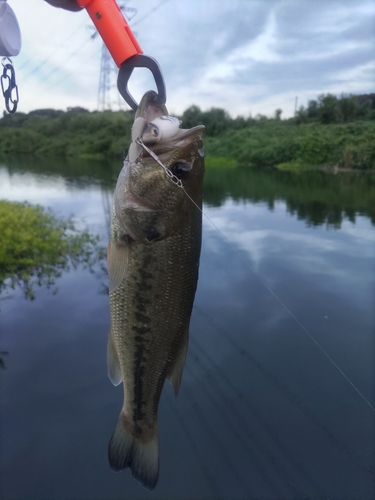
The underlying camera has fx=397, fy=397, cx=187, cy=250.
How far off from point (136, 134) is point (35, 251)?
638 cm

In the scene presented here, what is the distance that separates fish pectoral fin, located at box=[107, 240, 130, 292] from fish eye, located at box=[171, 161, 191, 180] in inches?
12.7

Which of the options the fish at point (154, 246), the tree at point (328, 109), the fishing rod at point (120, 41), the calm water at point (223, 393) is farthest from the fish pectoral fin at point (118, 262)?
the tree at point (328, 109)

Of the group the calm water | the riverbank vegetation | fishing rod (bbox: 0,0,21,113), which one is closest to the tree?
the riverbank vegetation

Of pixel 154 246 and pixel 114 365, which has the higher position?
pixel 154 246

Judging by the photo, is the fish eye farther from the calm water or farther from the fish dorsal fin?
the calm water

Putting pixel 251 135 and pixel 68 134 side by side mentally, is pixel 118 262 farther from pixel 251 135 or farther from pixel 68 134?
pixel 68 134

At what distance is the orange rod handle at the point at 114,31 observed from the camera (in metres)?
1.41

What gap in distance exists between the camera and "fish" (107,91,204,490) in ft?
4.86

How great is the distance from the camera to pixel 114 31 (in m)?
1.41

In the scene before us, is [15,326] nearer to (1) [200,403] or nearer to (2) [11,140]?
(1) [200,403]

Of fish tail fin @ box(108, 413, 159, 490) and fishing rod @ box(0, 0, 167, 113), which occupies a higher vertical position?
fishing rod @ box(0, 0, 167, 113)

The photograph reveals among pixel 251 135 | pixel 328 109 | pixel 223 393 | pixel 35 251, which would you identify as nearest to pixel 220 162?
pixel 251 135

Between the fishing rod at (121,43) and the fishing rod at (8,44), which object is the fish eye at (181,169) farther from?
the fishing rod at (8,44)

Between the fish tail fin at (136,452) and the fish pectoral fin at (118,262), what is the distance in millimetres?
598
